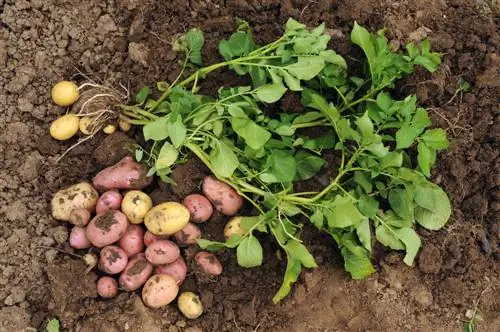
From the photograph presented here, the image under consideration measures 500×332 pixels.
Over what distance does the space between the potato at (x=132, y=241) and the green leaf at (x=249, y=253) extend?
0.44 meters

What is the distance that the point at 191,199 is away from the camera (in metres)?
2.83

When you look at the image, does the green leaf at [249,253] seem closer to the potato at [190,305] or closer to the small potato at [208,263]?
the small potato at [208,263]

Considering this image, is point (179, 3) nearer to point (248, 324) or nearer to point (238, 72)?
point (238, 72)

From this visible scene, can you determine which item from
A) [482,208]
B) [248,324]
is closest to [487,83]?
[482,208]

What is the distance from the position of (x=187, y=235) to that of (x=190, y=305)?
30 cm

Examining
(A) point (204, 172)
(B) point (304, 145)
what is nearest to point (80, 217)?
(A) point (204, 172)

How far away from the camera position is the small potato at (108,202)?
2789 millimetres

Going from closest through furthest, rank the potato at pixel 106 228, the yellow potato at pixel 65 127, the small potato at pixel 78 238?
the potato at pixel 106 228 < the small potato at pixel 78 238 < the yellow potato at pixel 65 127

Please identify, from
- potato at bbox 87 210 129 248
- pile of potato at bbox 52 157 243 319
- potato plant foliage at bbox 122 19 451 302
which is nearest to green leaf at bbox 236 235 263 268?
potato plant foliage at bbox 122 19 451 302

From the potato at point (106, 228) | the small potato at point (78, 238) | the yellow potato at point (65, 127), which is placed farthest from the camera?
the yellow potato at point (65, 127)

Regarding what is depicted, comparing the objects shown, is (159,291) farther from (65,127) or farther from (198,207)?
(65,127)

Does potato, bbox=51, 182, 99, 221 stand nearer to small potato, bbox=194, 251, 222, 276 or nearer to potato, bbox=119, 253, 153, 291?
potato, bbox=119, 253, 153, 291

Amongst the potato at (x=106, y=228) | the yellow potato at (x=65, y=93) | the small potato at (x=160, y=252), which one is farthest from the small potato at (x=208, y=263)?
the yellow potato at (x=65, y=93)

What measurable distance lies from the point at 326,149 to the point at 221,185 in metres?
0.53
